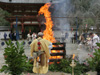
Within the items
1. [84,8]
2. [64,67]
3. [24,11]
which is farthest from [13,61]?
[84,8]

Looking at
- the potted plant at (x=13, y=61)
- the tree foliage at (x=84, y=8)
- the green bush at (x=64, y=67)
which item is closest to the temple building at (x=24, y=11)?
the tree foliage at (x=84, y=8)

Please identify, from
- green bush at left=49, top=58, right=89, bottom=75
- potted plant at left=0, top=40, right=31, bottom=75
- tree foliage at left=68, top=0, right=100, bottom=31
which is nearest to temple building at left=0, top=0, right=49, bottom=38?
tree foliage at left=68, top=0, right=100, bottom=31

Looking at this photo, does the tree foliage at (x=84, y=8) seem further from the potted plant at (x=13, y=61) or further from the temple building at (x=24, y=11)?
the potted plant at (x=13, y=61)

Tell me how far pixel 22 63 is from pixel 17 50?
322 mm

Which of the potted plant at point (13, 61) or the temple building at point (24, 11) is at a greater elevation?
the temple building at point (24, 11)

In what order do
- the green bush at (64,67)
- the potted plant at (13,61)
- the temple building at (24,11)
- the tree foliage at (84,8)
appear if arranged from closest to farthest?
the potted plant at (13,61), the green bush at (64,67), the temple building at (24,11), the tree foliage at (84,8)

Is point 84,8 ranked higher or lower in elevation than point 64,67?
higher

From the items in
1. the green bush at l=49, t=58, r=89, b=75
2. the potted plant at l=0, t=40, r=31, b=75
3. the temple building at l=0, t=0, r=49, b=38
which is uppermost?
the temple building at l=0, t=0, r=49, b=38

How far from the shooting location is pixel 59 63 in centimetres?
584

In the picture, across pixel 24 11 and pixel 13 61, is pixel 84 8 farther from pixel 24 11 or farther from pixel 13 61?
pixel 13 61

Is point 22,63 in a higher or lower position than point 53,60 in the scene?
higher

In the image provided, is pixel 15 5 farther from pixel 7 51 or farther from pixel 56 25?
pixel 7 51

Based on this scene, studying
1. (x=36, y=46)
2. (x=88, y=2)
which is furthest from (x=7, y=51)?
(x=88, y=2)

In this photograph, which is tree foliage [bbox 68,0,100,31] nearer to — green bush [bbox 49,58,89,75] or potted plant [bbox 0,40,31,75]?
green bush [bbox 49,58,89,75]
